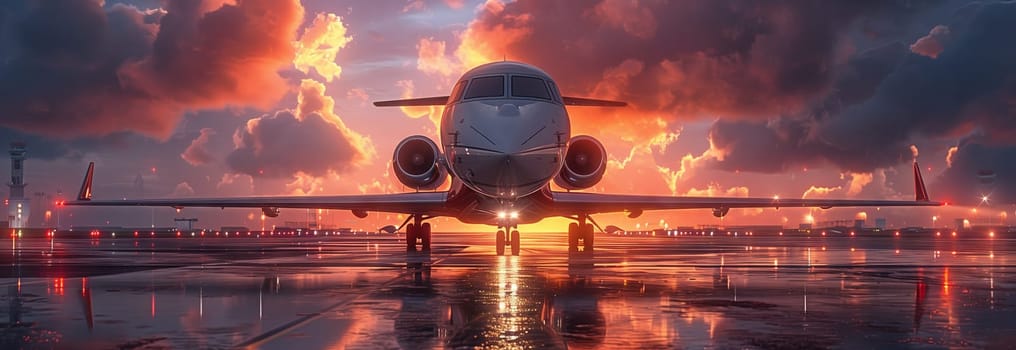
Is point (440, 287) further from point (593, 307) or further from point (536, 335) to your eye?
point (536, 335)

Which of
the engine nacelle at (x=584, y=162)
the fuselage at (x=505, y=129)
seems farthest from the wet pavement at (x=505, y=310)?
the engine nacelle at (x=584, y=162)

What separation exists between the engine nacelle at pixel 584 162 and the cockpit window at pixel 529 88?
13.3 feet

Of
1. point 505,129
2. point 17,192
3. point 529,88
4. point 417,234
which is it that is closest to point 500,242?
point 417,234

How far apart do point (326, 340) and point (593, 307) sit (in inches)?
138

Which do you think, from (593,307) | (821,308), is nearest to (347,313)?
(593,307)

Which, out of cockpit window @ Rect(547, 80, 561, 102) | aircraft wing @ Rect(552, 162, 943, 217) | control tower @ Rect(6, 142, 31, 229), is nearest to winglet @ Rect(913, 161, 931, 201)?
aircraft wing @ Rect(552, 162, 943, 217)

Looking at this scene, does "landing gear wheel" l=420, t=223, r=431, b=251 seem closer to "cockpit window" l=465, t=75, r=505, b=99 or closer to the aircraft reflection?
"cockpit window" l=465, t=75, r=505, b=99

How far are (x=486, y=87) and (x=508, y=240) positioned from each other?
30.4ft

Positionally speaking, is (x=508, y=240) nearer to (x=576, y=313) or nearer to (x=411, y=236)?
(x=411, y=236)

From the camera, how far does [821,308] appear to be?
955cm

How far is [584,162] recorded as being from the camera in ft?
73.5

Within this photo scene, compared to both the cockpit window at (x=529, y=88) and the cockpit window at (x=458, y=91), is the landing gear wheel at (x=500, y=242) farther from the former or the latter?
the cockpit window at (x=529, y=88)

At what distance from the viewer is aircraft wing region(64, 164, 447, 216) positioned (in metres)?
23.9

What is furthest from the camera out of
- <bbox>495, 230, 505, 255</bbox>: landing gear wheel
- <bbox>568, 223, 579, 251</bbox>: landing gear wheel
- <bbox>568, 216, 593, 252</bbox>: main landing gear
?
<bbox>568, 223, 579, 251</bbox>: landing gear wheel
